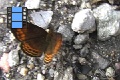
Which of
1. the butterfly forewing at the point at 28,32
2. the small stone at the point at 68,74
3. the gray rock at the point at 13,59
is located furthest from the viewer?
the gray rock at the point at 13,59

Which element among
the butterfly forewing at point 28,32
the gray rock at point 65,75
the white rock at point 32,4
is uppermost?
the white rock at point 32,4

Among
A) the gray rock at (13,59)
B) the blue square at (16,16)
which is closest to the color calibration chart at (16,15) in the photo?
the blue square at (16,16)

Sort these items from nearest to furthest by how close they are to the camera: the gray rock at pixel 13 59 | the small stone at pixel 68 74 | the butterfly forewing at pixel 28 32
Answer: the butterfly forewing at pixel 28 32
the small stone at pixel 68 74
the gray rock at pixel 13 59

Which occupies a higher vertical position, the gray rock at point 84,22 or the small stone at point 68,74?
the gray rock at point 84,22

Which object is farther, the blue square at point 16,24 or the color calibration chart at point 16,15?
the color calibration chart at point 16,15

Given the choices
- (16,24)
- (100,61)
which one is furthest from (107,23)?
(16,24)

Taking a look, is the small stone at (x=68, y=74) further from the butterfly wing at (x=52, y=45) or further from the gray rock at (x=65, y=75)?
the butterfly wing at (x=52, y=45)

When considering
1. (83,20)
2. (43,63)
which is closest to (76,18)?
(83,20)
